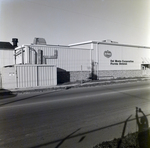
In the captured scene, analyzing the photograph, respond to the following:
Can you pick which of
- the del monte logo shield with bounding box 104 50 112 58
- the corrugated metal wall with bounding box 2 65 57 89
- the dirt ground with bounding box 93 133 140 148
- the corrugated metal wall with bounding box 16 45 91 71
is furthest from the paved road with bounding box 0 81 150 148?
the del monte logo shield with bounding box 104 50 112 58

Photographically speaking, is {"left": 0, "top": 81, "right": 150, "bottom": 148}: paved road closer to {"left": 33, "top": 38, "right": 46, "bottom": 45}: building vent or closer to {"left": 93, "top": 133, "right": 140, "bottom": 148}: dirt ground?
{"left": 93, "top": 133, "right": 140, "bottom": 148}: dirt ground

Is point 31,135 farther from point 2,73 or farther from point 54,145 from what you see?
point 2,73

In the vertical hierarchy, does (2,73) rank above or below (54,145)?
above

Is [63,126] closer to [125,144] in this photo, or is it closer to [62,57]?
[125,144]

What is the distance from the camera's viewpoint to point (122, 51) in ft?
95.6

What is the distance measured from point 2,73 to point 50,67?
4422mm

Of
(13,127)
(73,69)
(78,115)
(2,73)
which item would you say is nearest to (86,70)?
(73,69)

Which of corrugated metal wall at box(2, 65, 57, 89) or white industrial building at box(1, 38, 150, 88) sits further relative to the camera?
white industrial building at box(1, 38, 150, 88)

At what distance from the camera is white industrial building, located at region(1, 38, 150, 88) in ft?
58.6

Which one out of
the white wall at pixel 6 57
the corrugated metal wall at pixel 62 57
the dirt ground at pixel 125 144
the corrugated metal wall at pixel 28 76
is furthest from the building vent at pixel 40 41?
the dirt ground at pixel 125 144

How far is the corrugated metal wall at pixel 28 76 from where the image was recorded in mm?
16281

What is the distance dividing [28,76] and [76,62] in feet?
27.3

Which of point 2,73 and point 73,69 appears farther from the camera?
point 73,69

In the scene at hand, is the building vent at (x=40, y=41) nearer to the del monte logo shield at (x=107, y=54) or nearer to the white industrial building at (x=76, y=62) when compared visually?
the white industrial building at (x=76, y=62)
